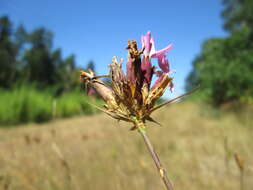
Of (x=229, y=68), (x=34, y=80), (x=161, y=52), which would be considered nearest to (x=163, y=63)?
(x=161, y=52)

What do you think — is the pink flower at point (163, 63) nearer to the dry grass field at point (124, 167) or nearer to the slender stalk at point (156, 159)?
the slender stalk at point (156, 159)

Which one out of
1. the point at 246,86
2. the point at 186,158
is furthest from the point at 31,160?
the point at 246,86

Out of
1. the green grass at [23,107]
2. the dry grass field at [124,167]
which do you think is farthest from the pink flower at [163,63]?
the green grass at [23,107]

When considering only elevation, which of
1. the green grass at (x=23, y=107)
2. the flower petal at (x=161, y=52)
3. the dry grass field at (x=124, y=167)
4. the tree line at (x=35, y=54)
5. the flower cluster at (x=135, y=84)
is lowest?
the dry grass field at (x=124, y=167)

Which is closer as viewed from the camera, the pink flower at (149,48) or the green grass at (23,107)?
the pink flower at (149,48)

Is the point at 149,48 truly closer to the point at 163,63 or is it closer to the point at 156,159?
the point at 163,63

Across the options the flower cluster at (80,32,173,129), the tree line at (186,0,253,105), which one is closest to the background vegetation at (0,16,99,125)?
the flower cluster at (80,32,173,129)

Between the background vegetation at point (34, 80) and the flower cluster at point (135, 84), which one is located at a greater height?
the background vegetation at point (34, 80)

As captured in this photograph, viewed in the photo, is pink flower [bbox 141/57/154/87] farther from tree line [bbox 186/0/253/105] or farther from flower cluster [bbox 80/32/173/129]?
tree line [bbox 186/0/253/105]
